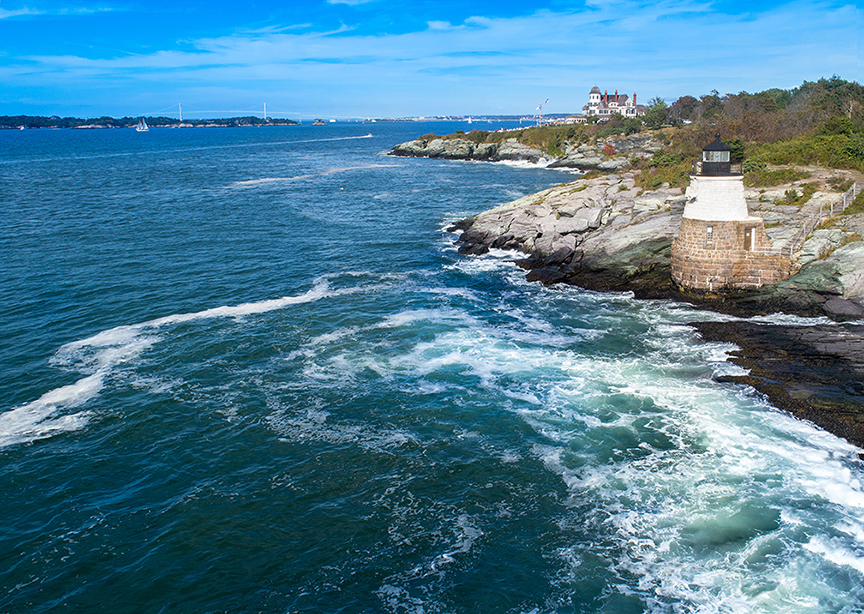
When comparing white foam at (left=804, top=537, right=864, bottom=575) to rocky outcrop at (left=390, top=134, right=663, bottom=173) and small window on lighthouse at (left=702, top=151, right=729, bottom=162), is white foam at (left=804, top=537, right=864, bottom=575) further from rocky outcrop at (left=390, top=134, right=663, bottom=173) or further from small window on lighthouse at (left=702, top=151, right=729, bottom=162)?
rocky outcrop at (left=390, top=134, right=663, bottom=173)

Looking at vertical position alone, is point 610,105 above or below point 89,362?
above

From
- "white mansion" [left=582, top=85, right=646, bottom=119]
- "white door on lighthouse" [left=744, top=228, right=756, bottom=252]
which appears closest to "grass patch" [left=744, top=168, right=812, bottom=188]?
"white door on lighthouse" [left=744, top=228, right=756, bottom=252]

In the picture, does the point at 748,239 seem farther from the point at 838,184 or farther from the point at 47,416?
the point at 47,416

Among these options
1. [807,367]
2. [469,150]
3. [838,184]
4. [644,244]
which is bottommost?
[807,367]

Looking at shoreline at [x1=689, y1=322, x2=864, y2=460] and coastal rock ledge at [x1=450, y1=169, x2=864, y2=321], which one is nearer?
shoreline at [x1=689, y1=322, x2=864, y2=460]

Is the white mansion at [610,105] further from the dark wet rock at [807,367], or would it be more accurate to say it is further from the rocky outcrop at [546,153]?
the dark wet rock at [807,367]

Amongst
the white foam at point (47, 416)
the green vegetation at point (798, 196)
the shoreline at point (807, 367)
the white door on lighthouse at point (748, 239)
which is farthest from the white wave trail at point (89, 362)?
the green vegetation at point (798, 196)

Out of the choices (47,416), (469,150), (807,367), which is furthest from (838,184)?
(469,150)
